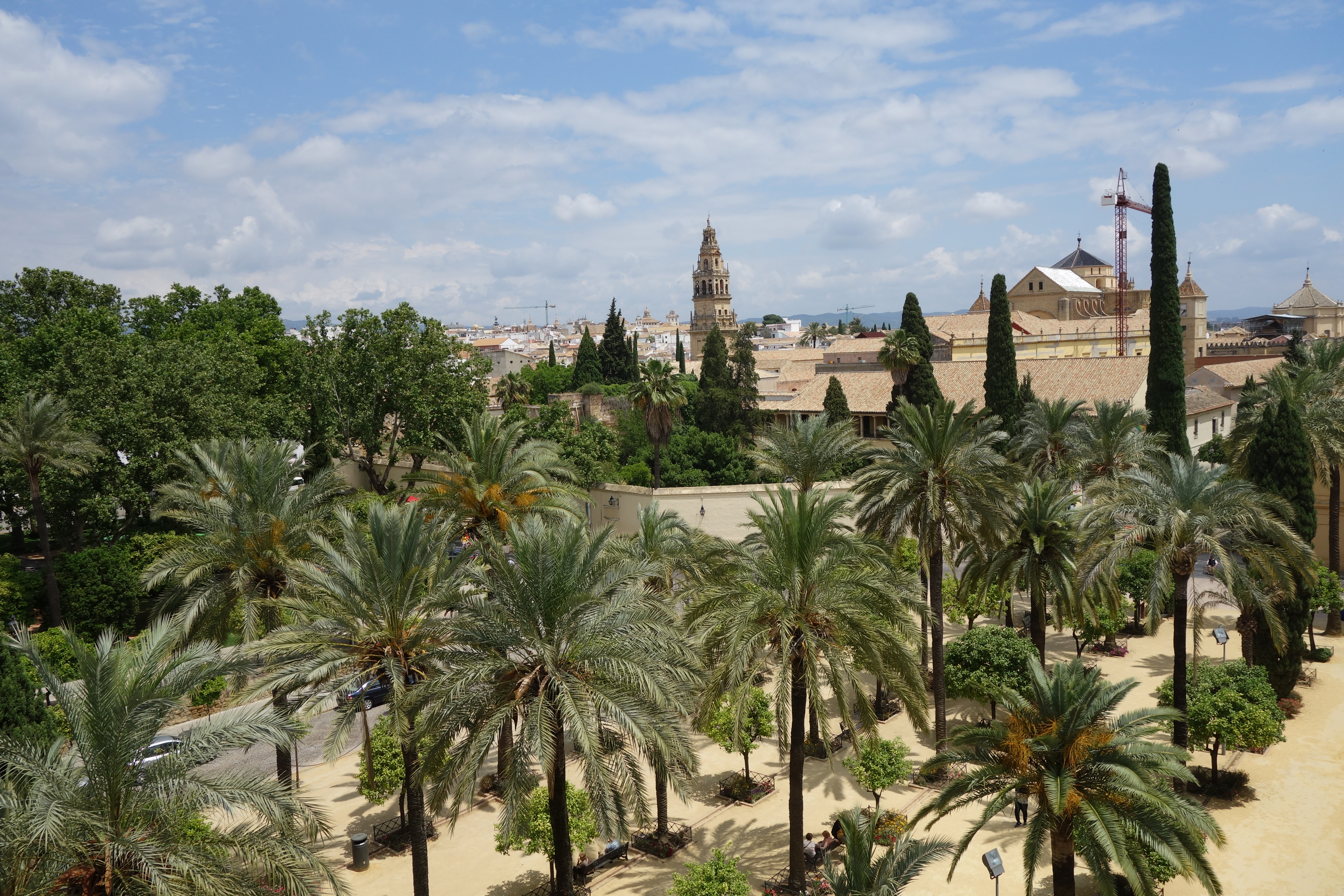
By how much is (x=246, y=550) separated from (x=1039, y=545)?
16911mm

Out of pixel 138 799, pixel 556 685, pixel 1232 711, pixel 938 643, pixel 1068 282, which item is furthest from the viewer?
pixel 1068 282

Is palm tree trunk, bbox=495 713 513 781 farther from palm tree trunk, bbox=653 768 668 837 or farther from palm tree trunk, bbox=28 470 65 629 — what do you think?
palm tree trunk, bbox=28 470 65 629

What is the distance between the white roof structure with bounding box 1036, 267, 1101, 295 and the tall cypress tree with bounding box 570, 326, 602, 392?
42941 millimetres

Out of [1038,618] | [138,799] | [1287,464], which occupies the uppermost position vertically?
[1287,464]

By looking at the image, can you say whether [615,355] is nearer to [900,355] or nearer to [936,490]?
→ [900,355]

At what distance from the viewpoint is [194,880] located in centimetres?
882

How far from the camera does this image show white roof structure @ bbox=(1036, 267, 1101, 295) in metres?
87.2

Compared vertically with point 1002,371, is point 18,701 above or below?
below

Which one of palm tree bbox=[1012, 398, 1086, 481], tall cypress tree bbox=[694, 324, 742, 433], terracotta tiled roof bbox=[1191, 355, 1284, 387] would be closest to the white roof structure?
terracotta tiled roof bbox=[1191, 355, 1284, 387]

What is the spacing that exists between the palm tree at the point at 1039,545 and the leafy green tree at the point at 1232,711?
10.1ft

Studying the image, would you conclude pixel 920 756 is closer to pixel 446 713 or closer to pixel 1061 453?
pixel 446 713

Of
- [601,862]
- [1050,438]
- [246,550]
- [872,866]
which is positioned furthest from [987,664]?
[246,550]

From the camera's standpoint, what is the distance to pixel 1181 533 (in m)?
18.6

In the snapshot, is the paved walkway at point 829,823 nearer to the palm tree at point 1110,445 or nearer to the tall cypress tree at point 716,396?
the palm tree at point 1110,445
